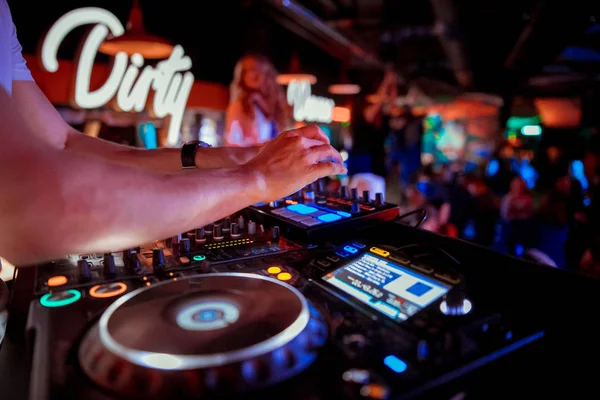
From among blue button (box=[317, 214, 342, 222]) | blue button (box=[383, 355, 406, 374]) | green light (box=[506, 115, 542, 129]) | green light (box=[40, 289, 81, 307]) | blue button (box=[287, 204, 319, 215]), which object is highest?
blue button (box=[317, 214, 342, 222])

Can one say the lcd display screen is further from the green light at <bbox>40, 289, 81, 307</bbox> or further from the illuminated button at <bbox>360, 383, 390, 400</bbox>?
the green light at <bbox>40, 289, 81, 307</bbox>

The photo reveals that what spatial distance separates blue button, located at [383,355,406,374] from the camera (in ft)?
2.02

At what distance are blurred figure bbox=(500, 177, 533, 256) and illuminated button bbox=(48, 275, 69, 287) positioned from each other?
4.32 m

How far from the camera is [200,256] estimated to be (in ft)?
3.64

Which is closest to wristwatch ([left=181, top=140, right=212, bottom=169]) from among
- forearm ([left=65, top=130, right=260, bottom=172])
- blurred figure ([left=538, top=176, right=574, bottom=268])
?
forearm ([left=65, top=130, right=260, bottom=172])

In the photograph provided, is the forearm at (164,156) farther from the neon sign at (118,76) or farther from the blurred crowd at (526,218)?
the blurred crowd at (526,218)

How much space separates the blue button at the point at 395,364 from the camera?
615mm

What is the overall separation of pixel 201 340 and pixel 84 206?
0.90 feet

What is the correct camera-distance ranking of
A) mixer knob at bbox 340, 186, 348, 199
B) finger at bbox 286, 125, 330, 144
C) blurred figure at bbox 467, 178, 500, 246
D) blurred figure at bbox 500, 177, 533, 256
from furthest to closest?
1. blurred figure at bbox 467, 178, 500, 246
2. blurred figure at bbox 500, 177, 533, 256
3. mixer knob at bbox 340, 186, 348, 199
4. finger at bbox 286, 125, 330, 144

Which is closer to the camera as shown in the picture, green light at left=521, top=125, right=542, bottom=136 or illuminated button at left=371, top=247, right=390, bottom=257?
illuminated button at left=371, top=247, right=390, bottom=257

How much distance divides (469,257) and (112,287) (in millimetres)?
877

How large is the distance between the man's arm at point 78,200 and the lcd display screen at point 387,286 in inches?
13.6

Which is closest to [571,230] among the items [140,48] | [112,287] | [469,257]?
[469,257]

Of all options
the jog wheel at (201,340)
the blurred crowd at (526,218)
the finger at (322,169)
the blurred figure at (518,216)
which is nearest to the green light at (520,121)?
the blurred crowd at (526,218)
